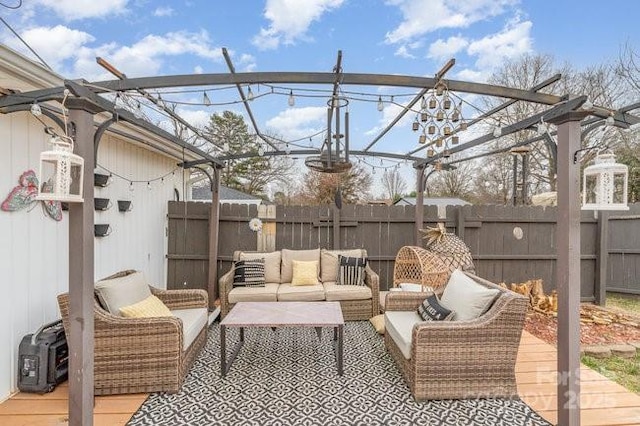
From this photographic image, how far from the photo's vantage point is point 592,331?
471 cm

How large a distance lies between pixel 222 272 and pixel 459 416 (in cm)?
449

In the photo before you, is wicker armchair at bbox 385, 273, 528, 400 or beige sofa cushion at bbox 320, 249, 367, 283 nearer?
wicker armchair at bbox 385, 273, 528, 400

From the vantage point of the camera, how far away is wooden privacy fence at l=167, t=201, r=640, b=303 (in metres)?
6.07

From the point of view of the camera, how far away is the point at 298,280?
5117mm

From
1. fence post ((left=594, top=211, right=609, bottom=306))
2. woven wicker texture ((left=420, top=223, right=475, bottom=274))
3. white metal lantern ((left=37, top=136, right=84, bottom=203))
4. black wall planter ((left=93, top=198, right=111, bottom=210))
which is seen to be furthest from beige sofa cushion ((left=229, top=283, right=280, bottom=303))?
fence post ((left=594, top=211, right=609, bottom=306))

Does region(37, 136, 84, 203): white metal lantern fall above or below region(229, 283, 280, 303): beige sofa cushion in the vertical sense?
above

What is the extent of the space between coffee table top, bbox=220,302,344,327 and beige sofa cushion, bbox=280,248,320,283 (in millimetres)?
1416

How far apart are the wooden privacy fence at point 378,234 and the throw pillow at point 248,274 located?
91 cm

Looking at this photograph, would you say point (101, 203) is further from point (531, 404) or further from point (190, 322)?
point (531, 404)

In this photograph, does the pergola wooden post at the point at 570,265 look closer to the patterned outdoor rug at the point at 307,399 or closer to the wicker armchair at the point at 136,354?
the patterned outdoor rug at the point at 307,399

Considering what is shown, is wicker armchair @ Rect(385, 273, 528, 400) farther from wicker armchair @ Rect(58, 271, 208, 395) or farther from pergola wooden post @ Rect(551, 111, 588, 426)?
wicker armchair @ Rect(58, 271, 208, 395)

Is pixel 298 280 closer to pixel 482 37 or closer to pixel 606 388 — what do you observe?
pixel 606 388

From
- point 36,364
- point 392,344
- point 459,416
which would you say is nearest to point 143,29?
point 36,364

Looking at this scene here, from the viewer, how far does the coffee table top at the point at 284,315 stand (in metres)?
3.29
